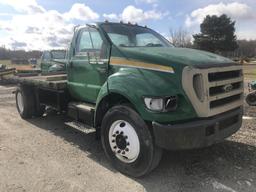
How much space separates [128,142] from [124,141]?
0.29 ft

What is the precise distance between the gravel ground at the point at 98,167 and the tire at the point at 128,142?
180 mm

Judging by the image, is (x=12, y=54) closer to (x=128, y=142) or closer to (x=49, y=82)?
(x=49, y=82)

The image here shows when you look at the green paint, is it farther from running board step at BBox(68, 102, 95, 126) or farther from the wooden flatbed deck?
the wooden flatbed deck

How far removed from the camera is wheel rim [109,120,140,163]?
421 centimetres

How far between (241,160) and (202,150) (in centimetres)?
70

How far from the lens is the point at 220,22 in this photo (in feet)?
186

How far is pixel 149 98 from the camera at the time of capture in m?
3.91

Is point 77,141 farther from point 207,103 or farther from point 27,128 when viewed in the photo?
point 207,103

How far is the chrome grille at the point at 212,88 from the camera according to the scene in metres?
3.81

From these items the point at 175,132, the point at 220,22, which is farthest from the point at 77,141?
the point at 220,22

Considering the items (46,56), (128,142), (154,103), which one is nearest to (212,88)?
(154,103)

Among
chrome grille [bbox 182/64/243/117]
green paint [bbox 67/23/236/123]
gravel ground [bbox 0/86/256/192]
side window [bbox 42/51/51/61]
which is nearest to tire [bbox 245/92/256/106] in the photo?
gravel ground [bbox 0/86/256/192]

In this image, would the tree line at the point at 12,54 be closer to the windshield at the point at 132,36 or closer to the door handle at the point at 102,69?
the windshield at the point at 132,36

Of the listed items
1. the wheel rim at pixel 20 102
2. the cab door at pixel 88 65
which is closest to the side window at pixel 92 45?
the cab door at pixel 88 65
